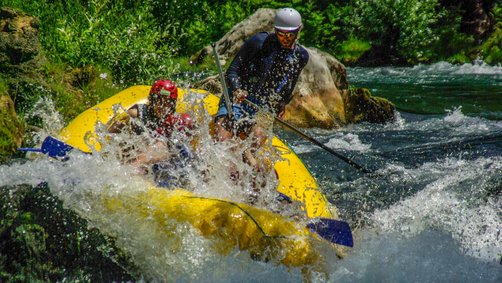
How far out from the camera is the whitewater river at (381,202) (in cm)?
384

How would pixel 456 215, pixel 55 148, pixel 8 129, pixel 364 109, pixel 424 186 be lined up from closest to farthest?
pixel 55 148
pixel 456 215
pixel 8 129
pixel 424 186
pixel 364 109

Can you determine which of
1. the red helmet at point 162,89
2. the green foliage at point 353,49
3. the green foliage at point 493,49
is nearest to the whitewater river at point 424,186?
the red helmet at point 162,89

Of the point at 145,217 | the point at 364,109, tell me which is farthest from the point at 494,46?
the point at 145,217

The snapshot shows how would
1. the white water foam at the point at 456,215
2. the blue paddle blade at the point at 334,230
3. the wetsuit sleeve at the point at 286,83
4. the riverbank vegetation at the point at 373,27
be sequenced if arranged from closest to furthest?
the blue paddle blade at the point at 334,230
the white water foam at the point at 456,215
the wetsuit sleeve at the point at 286,83
the riverbank vegetation at the point at 373,27

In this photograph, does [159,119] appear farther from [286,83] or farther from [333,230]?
[333,230]

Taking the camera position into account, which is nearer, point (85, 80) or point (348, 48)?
point (85, 80)

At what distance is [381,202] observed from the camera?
5.93 m

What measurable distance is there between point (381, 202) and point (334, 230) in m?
2.09

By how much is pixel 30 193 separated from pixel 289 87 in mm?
2471

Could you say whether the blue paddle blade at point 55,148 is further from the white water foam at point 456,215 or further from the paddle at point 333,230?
the white water foam at point 456,215

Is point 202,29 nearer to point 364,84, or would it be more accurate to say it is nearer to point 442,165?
point 364,84

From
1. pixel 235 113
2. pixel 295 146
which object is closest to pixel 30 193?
pixel 235 113

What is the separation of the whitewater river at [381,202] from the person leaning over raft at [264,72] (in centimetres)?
75

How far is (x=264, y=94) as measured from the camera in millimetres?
5555
